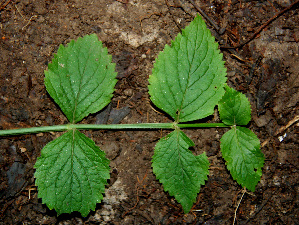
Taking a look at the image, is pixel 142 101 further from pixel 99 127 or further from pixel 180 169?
pixel 180 169

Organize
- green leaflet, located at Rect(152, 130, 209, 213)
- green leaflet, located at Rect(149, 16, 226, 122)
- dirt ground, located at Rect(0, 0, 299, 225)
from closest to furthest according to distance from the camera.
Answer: green leaflet, located at Rect(149, 16, 226, 122), green leaflet, located at Rect(152, 130, 209, 213), dirt ground, located at Rect(0, 0, 299, 225)

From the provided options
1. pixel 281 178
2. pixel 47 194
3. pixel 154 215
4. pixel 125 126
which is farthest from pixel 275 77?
pixel 47 194

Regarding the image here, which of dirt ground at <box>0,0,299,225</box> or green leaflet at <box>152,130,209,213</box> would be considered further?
dirt ground at <box>0,0,299,225</box>

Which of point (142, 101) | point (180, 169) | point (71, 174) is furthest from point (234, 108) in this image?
point (71, 174)

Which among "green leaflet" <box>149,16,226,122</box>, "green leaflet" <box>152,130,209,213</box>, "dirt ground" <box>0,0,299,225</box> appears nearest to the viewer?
"green leaflet" <box>149,16,226,122</box>

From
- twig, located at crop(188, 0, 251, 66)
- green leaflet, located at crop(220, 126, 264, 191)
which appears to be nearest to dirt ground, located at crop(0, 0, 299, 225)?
twig, located at crop(188, 0, 251, 66)

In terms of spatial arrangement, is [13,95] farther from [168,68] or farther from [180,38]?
[180,38]

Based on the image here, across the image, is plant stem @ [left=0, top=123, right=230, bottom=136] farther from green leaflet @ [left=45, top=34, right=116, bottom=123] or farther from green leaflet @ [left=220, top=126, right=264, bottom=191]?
green leaflet @ [left=220, top=126, right=264, bottom=191]
